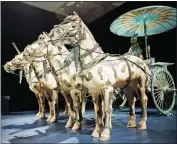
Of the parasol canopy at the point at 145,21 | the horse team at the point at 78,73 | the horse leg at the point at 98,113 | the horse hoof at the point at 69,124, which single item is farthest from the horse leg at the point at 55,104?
the parasol canopy at the point at 145,21

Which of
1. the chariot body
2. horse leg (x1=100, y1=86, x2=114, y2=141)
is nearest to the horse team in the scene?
horse leg (x1=100, y1=86, x2=114, y2=141)

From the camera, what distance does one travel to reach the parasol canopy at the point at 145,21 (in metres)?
2.00

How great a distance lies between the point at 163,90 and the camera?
88.0 inches

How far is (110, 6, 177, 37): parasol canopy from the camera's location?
6.55 ft

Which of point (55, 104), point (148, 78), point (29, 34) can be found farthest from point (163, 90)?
point (29, 34)

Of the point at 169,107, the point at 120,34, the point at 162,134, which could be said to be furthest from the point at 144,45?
the point at 162,134

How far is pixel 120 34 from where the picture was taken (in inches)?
81.1

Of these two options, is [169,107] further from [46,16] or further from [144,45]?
[46,16]

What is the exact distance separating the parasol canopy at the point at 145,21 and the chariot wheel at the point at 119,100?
0.41 m

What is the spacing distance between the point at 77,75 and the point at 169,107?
2.59 feet

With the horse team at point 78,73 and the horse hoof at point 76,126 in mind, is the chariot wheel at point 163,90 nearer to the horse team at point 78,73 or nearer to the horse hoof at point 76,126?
the horse team at point 78,73

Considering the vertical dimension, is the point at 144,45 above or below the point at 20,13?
below

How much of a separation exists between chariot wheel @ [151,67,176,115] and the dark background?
0.15 meters

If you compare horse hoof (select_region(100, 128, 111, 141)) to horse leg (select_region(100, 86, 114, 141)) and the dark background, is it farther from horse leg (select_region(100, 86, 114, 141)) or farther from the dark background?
the dark background
